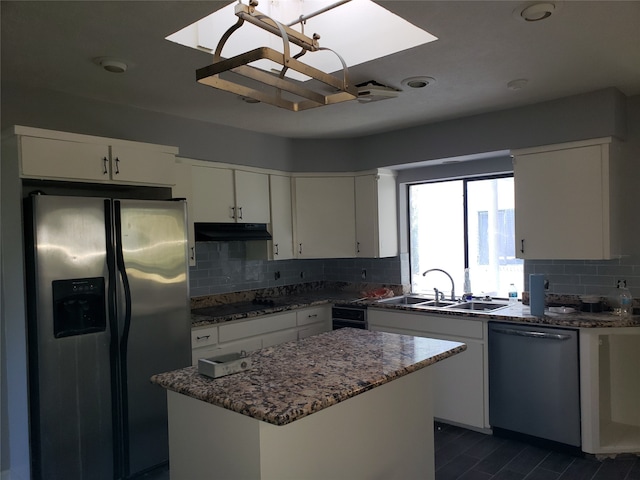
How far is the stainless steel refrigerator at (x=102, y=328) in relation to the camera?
2.52 m

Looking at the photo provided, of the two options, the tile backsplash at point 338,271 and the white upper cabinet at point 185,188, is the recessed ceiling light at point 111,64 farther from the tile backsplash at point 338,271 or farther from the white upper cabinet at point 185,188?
the tile backsplash at point 338,271

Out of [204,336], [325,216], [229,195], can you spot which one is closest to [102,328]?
[204,336]

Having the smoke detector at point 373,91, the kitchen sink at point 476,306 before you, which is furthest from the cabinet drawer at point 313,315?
the smoke detector at point 373,91

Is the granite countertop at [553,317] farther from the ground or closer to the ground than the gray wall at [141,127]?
closer to the ground

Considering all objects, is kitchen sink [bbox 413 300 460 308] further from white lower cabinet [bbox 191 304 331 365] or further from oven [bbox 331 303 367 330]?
white lower cabinet [bbox 191 304 331 365]

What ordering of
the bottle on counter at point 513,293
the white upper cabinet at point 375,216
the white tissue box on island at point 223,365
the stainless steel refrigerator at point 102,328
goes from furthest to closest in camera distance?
the white upper cabinet at point 375,216
the bottle on counter at point 513,293
the stainless steel refrigerator at point 102,328
the white tissue box on island at point 223,365

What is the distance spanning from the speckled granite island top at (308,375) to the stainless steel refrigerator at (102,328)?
93 cm

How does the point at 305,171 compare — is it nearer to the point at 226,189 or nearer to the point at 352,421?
the point at 226,189

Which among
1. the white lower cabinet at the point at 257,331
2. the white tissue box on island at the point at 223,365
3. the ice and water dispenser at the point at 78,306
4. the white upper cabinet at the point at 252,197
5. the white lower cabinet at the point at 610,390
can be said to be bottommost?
the white lower cabinet at the point at 610,390

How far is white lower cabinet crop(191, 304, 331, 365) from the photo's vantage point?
343cm

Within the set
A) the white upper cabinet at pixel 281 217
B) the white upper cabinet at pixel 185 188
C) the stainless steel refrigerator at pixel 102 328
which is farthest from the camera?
the white upper cabinet at pixel 281 217

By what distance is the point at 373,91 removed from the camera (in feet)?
9.32

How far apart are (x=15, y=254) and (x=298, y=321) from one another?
2.24 meters

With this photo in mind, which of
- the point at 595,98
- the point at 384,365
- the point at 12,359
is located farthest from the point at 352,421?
the point at 595,98
